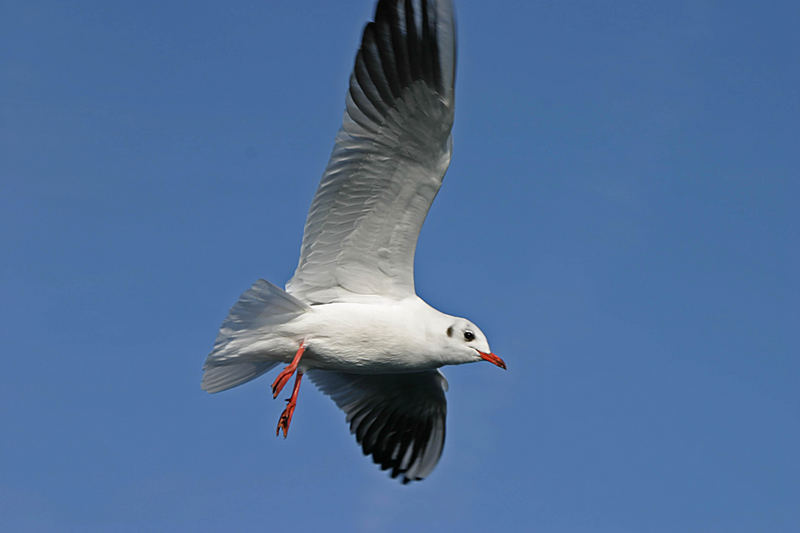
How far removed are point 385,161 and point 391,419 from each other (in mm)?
3303

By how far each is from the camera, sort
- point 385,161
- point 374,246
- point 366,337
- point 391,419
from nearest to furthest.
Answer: point 385,161, point 366,337, point 374,246, point 391,419

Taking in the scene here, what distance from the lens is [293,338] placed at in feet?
27.9

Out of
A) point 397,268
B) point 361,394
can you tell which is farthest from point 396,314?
point 361,394

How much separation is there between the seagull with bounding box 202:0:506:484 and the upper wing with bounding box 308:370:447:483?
169 cm

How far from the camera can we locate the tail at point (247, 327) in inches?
322

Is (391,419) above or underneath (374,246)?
underneath

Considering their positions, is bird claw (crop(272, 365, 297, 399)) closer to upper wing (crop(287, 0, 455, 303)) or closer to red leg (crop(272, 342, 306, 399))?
red leg (crop(272, 342, 306, 399))

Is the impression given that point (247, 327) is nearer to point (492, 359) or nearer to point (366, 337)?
point (366, 337)

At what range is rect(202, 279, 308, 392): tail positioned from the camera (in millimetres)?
8172

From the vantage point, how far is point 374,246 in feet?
28.6

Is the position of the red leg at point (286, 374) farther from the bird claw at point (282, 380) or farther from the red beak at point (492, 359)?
the red beak at point (492, 359)

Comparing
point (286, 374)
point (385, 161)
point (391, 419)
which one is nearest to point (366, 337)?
point (286, 374)

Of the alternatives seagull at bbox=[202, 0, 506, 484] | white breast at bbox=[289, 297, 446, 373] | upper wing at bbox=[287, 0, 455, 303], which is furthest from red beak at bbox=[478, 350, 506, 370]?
upper wing at bbox=[287, 0, 455, 303]

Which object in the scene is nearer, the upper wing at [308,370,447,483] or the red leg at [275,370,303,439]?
the red leg at [275,370,303,439]
